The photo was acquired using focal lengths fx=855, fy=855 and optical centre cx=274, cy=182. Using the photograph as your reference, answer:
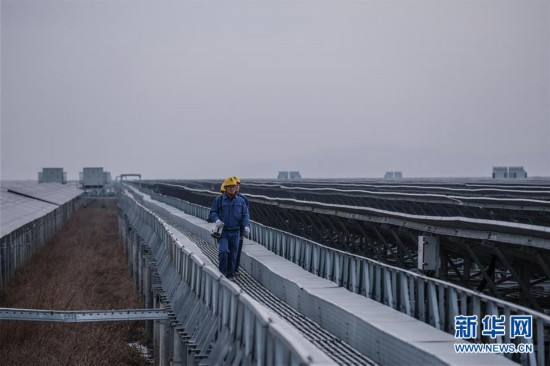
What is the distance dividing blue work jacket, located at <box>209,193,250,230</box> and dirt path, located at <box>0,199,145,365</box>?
677 cm

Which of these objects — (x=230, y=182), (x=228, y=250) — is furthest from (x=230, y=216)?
(x=228, y=250)

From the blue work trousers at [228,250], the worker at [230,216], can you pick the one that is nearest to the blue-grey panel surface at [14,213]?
the blue work trousers at [228,250]

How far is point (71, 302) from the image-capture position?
105 feet

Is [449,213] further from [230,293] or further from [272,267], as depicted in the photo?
[230,293]

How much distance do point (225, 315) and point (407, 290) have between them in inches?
158

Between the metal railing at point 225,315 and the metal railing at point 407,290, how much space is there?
9.11ft

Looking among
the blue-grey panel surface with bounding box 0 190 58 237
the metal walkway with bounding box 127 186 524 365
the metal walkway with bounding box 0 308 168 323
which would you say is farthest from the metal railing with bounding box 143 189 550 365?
the blue-grey panel surface with bounding box 0 190 58 237

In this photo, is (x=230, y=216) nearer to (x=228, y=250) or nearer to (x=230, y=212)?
(x=230, y=212)

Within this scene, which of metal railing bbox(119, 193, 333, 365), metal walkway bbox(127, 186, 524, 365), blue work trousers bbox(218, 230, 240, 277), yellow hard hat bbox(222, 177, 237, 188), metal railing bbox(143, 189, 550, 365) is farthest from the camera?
blue work trousers bbox(218, 230, 240, 277)

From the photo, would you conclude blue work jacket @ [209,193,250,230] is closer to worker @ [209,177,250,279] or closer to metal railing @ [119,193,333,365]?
worker @ [209,177,250,279]

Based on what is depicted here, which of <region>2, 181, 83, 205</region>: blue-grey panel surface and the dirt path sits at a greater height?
<region>2, 181, 83, 205</region>: blue-grey panel surface

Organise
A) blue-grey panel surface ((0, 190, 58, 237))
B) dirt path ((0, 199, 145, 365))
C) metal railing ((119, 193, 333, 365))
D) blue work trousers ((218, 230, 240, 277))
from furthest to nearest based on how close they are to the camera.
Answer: blue-grey panel surface ((0, 190, 58, 237)), dirt path ((0, 199, 145, 365)), blue work trousers ((218, 230, 240, 277)), metal railing ((119, 193, 333, 365))

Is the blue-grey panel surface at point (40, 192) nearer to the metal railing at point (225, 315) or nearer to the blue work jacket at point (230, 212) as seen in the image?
the metal railing at point (225, 315)

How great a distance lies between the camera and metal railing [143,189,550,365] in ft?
37.7
